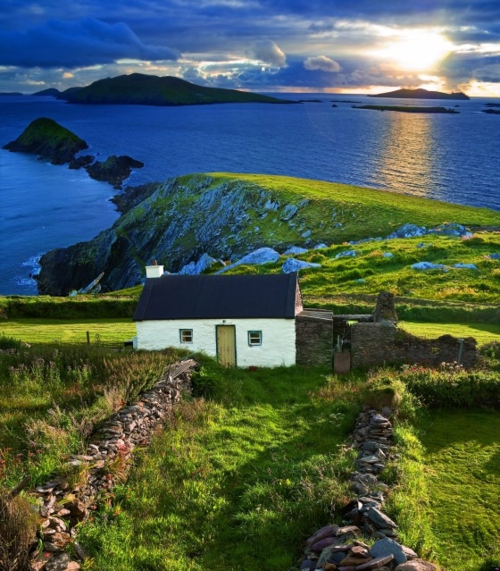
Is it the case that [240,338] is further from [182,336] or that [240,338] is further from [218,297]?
[182,336]

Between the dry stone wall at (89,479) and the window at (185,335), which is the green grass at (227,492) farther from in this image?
the window at (185,335)

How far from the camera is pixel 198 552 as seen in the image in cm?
1211

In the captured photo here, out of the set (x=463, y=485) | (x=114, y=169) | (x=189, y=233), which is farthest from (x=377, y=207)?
(x=114, y=169)

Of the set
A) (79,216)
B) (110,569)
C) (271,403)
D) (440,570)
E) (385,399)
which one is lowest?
(79,216)

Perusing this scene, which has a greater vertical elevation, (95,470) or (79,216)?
(95,470)

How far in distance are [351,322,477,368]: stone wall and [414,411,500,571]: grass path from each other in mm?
6798

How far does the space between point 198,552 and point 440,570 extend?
5.09 m

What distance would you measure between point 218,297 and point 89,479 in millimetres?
17639

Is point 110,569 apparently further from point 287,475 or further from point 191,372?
point 191,372

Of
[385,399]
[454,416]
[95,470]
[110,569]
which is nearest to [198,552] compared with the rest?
[110,569]

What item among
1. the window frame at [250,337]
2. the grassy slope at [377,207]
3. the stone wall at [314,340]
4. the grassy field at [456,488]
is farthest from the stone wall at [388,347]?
the grassy slope at [377,207]

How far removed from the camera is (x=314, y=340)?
28844 mm

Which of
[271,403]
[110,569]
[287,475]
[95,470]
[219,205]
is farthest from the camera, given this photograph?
[219,205]

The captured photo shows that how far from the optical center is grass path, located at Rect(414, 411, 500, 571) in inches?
479
